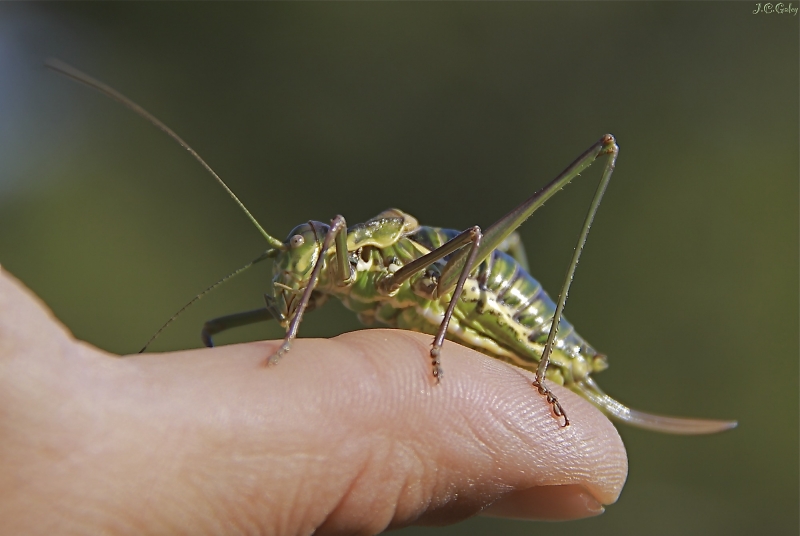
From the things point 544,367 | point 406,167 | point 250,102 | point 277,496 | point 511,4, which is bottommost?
point 277,496

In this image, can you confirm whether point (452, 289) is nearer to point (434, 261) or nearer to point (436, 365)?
point (434, 261)

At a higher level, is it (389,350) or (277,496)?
(389,350)

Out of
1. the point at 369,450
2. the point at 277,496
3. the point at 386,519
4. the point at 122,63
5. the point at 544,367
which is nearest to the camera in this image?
the point at 277,496

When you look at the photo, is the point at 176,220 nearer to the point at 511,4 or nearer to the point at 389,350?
the point at 511,4

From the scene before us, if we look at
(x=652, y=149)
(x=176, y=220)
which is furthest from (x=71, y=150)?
(x=652, y=149)
